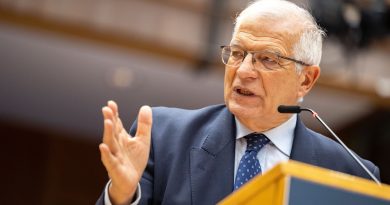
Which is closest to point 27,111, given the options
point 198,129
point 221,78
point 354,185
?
point 221,78

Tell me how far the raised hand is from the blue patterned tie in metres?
0.41

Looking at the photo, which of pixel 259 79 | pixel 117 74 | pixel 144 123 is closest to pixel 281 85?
pixel 259 79

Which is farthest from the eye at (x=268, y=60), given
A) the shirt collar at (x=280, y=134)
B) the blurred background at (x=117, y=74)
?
the blurred background at (x=117, y=74)

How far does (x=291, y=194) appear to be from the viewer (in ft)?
6.49

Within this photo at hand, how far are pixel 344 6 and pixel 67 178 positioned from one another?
16.0ft

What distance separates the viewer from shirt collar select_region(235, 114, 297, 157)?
2.87 meters

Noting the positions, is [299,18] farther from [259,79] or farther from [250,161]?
[250,161]

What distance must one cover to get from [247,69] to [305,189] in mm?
875

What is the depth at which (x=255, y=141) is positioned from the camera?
2857mm

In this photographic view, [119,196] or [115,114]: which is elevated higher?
[115,114]

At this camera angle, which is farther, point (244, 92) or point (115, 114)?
point (244, 92)

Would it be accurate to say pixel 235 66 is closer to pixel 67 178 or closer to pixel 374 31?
pixel 374 31

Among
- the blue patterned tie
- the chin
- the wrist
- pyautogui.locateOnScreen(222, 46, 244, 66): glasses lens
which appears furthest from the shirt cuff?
pyautogui.locateOnScreen(222, 46, 244, 66): glasses lens

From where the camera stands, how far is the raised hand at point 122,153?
2.34 metres
